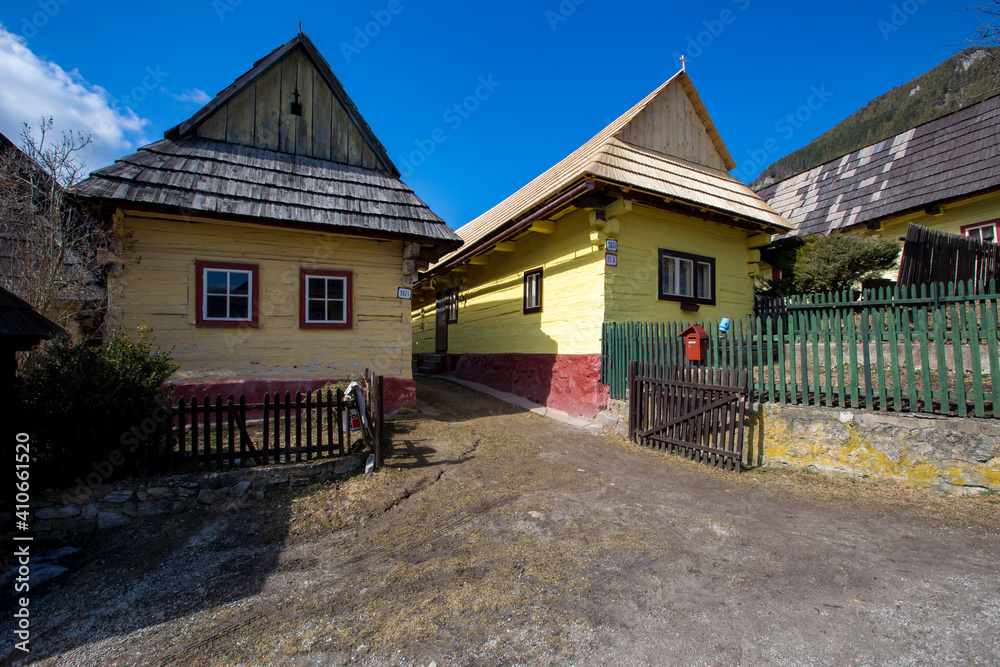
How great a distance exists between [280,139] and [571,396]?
8.99 meters

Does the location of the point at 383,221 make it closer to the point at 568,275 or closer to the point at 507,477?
the point at 568,275

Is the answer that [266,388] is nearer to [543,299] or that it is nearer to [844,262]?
[543,299]

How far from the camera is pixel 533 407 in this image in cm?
1124

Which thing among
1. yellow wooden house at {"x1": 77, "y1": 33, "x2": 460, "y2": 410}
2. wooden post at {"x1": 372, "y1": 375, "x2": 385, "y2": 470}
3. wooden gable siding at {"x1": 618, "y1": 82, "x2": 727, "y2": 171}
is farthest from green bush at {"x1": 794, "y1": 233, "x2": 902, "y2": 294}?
wooden post at {"x1": 372, "y1": 375, "x2": 385, "y2": 470}

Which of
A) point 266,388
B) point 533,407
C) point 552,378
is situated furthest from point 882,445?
point 266,388

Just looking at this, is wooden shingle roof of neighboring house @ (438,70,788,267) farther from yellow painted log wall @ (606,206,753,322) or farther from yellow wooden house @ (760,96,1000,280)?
yellow wooden house @ (760,96,1000,280)

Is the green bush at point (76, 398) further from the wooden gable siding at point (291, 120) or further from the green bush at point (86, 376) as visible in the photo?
the wooden gable siding at point (291, 120)

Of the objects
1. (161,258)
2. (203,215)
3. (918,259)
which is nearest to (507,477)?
(203,215)

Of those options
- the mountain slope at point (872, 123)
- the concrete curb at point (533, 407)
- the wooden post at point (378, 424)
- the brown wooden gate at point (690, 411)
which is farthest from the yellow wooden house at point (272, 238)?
the mountain slope at point (872, 123)

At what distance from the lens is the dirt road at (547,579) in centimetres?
290

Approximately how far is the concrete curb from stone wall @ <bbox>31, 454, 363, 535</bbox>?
17.5ft

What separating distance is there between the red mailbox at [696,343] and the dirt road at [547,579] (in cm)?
211

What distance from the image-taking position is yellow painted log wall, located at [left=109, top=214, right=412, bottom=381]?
8258mm

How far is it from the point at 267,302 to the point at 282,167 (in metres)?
3.04
